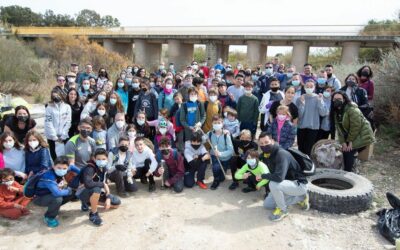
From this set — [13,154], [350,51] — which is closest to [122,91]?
[13,154]

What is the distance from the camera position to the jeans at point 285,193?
5020mm

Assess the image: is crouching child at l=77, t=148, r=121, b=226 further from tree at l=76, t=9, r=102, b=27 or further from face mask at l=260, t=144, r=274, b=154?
tree at l=76, t=9, r=102, b=27

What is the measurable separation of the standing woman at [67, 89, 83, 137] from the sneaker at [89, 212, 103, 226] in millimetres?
2621

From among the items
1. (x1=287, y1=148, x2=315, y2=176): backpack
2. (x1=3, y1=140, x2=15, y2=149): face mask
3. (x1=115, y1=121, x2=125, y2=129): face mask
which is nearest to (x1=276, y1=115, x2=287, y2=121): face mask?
(x1=287, y1=148, x2=315, y2=176): backpack

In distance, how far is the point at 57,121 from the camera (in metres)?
6.36

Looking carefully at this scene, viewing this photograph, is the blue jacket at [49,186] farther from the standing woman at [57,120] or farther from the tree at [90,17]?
the tree at [90,17]

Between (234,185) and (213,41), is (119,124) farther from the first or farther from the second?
(213,41)

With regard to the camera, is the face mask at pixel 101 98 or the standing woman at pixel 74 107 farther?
the face mask at pixel 101 98

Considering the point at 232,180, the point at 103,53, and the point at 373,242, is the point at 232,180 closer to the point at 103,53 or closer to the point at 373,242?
the point at 373,242

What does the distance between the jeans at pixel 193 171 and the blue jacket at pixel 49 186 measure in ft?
7.08

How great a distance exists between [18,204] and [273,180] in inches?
148

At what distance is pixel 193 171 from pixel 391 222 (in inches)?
127

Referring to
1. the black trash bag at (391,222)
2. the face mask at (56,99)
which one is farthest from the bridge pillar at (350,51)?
the face mask at (56,99)

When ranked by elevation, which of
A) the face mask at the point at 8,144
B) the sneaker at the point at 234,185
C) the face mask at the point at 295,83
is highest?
the face mask at the point at 295,83
